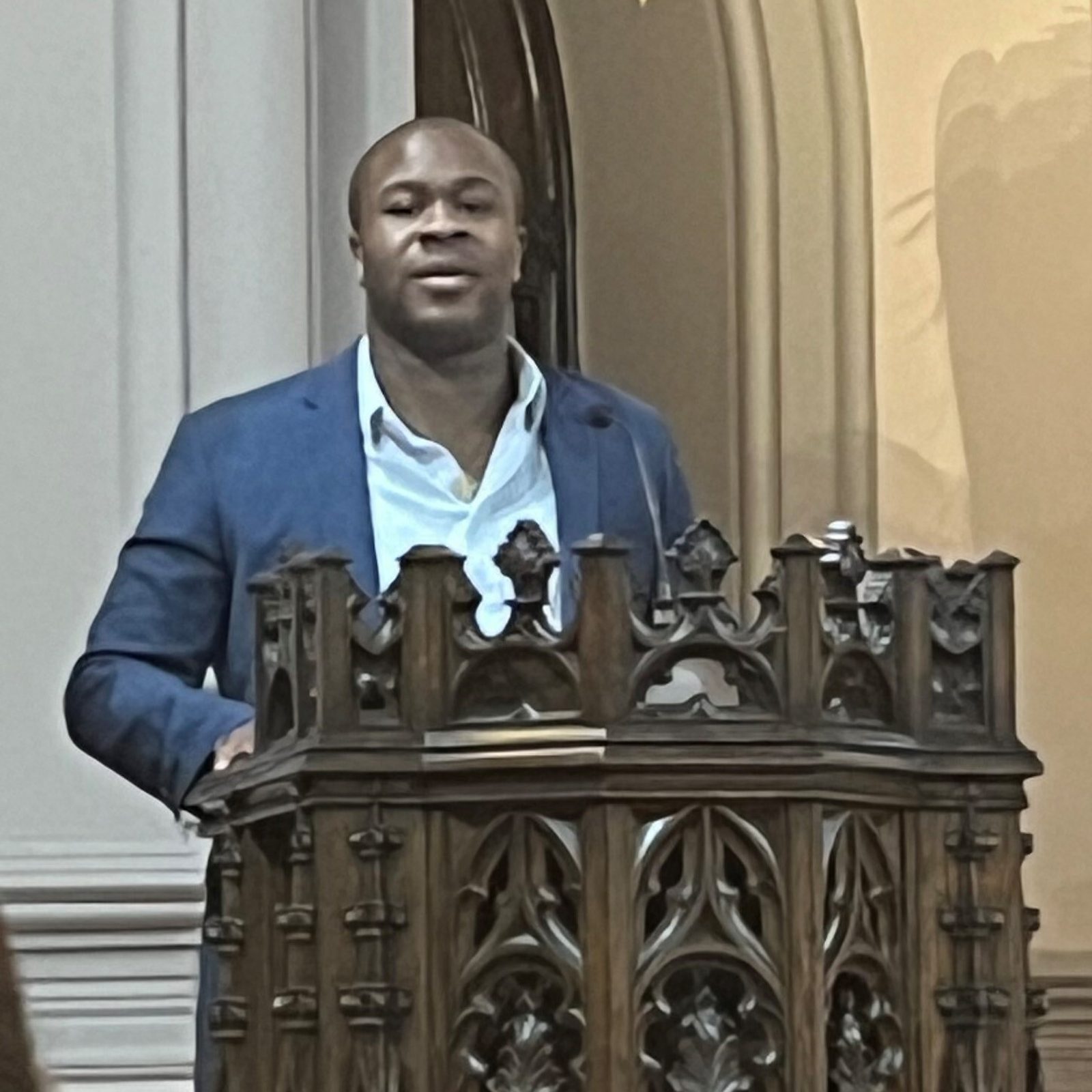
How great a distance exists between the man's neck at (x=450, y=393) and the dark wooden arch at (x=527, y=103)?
297 cm

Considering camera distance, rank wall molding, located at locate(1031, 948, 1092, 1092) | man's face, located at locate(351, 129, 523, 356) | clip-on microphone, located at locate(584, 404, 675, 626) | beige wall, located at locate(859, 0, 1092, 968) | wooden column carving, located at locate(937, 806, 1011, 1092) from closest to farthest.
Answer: wooden column carving, located at locate(937, 806, 1011, 1092) < man's face, located at locate(351, 129, 523, 356) < clip-on microphone, located at locate(584, 404, 675, 626) < wall molding, located at locate(1031, 948, 1092, 1092) < beige wall, located at locate(859, 0, 1092, 968)

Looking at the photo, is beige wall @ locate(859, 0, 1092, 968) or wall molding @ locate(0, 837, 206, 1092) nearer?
wall molding @ locate(0, 837, 206, 1092)

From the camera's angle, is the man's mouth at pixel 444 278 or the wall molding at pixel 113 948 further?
the wall molding at pixel 113 948

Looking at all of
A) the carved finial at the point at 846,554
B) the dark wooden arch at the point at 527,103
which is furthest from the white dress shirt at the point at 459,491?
the dark wooden arch at the point at 527,103

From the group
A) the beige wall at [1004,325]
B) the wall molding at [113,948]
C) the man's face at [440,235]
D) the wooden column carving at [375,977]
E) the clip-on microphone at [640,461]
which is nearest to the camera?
the wooden column carving at [375,977]

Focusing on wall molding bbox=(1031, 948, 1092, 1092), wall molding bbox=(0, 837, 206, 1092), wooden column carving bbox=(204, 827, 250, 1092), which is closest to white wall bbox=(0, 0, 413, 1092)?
wall molding bbox=(0, 837, 206, 1092)

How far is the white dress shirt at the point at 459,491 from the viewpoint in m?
2.32

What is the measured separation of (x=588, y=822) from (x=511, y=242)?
1.85 ft

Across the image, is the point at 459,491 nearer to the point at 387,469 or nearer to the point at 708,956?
the point at 387,469

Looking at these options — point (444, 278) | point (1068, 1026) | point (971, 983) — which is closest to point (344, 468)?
point (444, 278)

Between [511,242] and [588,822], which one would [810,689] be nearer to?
[588,822]

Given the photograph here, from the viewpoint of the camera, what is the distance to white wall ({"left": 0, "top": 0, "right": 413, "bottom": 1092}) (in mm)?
3590

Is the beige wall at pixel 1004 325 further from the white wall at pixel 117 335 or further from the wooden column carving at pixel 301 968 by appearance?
the wooden column carving at pixel 301 968

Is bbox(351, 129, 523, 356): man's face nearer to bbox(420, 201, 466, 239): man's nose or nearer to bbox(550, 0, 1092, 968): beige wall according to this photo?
bbox(420, 201, 466, 239): man's nose
